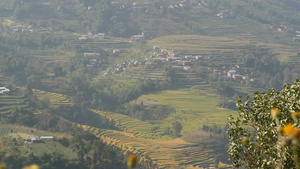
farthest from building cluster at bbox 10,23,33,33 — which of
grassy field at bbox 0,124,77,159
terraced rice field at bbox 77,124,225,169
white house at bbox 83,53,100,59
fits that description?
grassy field at bbox 0,124,77,159

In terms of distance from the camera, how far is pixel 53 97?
155 feet

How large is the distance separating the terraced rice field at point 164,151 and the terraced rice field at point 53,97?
7213 mm

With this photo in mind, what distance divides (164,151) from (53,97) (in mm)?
15178

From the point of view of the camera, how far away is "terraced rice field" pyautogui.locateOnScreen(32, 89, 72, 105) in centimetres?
4581

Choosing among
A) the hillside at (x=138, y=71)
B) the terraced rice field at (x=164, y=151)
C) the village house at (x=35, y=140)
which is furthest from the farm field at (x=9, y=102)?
the village house at (x=35, y=140)

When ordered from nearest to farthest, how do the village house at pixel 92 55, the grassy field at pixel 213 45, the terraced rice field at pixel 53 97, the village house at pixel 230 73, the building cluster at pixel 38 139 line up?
the building cluster at pixel 38 139 → the terraced rice field at pixel 53 97 → the village house at pixel 230 73 → the village house at pixel 92 55 → the grassy field at pixel 213 45

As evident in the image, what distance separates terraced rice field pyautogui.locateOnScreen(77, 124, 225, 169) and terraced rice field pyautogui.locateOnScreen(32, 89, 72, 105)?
7.21 meters

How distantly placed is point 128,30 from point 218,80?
25454 millimetres

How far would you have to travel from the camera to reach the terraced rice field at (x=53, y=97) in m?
45.8

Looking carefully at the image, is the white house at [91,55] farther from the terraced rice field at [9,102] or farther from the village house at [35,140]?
the village house at [35,140]

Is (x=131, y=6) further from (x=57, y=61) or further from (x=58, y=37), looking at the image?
(x=57, y=61)

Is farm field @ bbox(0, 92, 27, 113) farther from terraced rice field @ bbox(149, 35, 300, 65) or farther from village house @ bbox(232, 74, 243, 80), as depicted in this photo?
terraced rice field @ bbox(149, 35, 300, 65)

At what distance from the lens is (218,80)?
56.2m

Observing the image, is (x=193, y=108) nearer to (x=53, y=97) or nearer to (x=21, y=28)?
(x=53, y=97)
